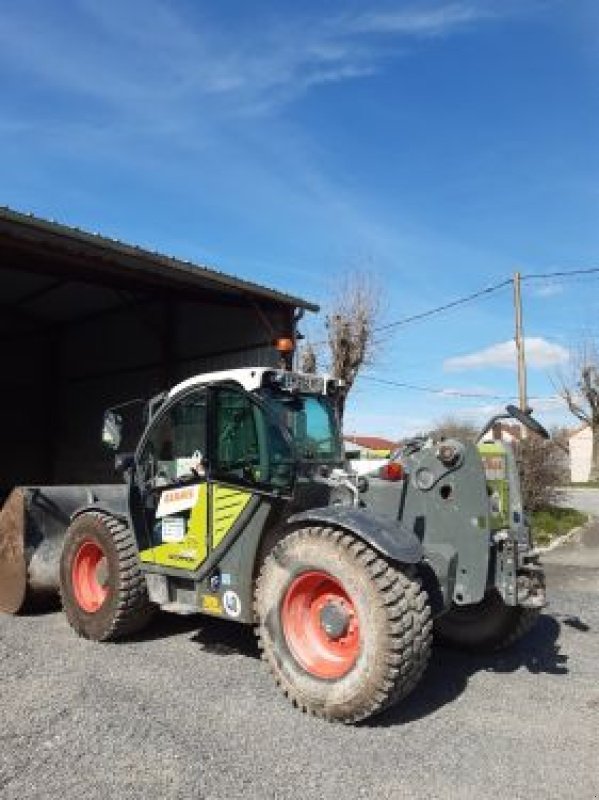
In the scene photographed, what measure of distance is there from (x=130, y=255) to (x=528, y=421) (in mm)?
6659

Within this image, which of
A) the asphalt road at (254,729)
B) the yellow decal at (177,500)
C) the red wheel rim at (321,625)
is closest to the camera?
the asphalt road at (254,729)

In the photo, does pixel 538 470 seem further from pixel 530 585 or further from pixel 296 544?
pixel 296 544

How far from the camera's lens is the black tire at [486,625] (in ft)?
20.4

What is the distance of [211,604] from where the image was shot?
5918mm

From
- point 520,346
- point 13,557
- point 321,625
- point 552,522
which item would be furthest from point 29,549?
point 520,346

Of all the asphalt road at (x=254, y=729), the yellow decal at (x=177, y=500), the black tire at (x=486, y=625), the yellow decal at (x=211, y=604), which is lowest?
the asphalt road at (x=254, y=729)

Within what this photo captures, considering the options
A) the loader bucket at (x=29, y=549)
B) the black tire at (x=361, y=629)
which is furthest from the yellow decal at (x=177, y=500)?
the loader bucket at (x=29, y=549)

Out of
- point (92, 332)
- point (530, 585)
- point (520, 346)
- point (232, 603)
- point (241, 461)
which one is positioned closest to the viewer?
point (530, 585)

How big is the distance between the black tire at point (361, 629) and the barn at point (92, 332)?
623cm

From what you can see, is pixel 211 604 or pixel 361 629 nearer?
pixel 361 629

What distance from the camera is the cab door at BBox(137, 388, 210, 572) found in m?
6.07

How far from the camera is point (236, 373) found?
6074mm

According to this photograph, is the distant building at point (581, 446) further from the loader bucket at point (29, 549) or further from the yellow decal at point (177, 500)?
the yellow decal at point (177, 500)

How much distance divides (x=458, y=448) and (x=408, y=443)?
0.82 m
